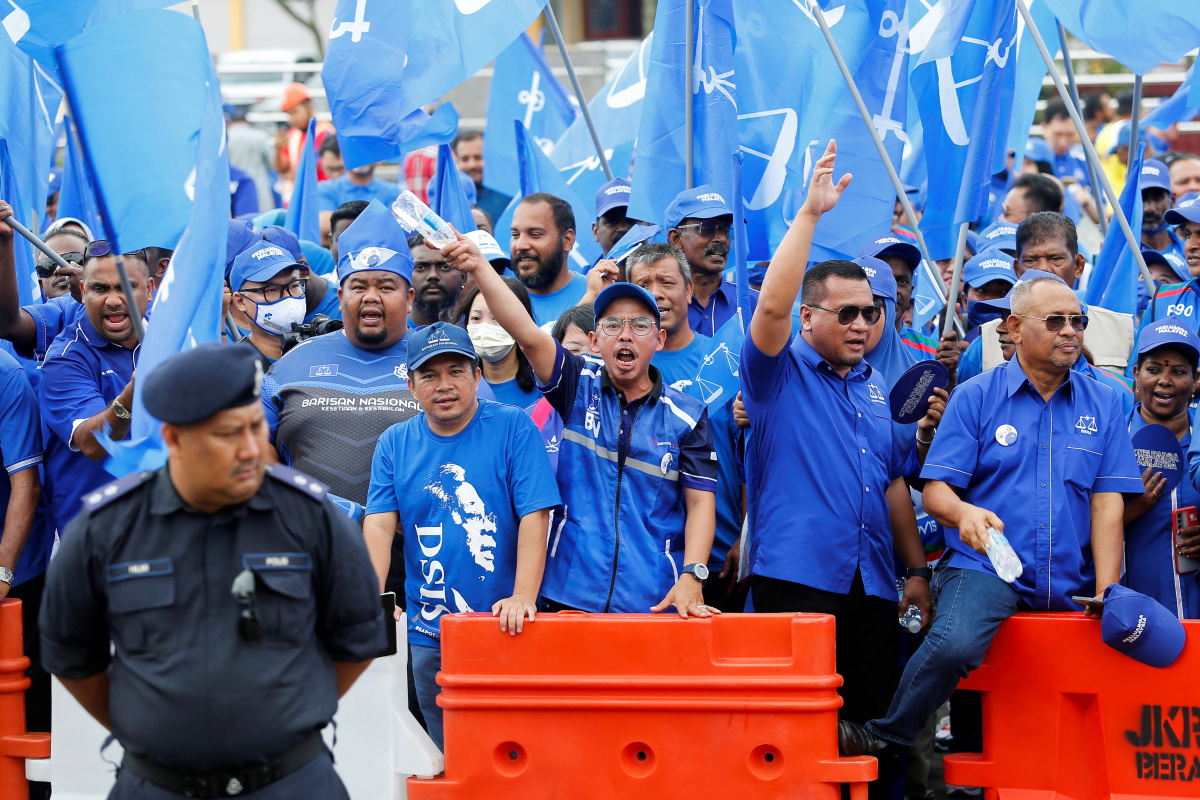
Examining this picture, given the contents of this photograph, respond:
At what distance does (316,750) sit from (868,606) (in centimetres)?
234

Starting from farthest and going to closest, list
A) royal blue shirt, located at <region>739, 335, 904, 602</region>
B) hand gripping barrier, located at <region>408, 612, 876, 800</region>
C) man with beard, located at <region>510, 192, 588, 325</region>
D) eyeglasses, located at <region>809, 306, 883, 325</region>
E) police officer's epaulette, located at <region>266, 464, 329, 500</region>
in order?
man with beard, located at <region>510, 192, 588, 325</region>, eyeglasses, located at <region>809, 306, 883, 325</region>, royal blue shirt, located at <region>739, 335, 904, 602</region>, hand gripping barrier, located at <region>408, 612, 876, 800</region>, police officer's epaulette, located at <region>266, 464, 329, 500</region>

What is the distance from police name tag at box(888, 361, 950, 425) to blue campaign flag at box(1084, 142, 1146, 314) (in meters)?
1.84

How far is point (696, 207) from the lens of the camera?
6164mm

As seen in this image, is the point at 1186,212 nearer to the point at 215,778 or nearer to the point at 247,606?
the point at 247,606

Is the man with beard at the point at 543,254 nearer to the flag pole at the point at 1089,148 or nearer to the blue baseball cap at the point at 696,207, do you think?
the blue baseball cap at the point at 696,207

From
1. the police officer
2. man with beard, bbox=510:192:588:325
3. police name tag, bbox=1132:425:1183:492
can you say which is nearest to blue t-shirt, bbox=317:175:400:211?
man with beard, bbox=510:192:588:325

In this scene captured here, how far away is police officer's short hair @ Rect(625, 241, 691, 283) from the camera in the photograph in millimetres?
5547

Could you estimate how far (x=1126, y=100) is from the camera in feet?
38.6

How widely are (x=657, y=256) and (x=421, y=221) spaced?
1289mm

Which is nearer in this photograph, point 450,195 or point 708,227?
point 708,227

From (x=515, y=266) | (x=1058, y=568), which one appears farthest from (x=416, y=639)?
(x=515, y=266)

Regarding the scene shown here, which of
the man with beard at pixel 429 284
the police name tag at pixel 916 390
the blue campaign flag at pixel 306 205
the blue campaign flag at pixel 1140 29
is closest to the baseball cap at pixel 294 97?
the blue campaign flag at pixel 306 205

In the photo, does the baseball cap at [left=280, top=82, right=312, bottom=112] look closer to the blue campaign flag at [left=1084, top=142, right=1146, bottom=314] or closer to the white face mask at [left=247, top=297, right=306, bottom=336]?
the white face mask at [left=247, top=297, right=306, bottom=336]

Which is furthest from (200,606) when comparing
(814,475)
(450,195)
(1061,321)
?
(450,195)
